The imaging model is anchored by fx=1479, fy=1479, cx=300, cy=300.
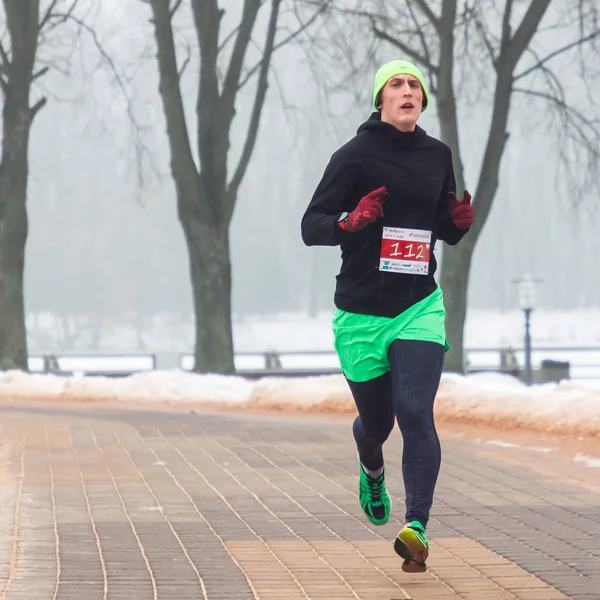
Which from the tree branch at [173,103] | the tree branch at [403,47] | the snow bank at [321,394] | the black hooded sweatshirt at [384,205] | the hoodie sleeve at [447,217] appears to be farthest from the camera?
the tree branch at [173,103]

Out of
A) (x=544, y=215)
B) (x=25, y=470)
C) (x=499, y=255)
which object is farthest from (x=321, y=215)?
(x=544, y=215)

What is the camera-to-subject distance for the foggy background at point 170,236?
246 ft

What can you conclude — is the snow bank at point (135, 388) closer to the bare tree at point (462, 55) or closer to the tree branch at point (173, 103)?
the tree branch at point (173, 103)

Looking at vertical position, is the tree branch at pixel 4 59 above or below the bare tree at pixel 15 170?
above

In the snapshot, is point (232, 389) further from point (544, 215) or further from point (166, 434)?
point (544, 215)

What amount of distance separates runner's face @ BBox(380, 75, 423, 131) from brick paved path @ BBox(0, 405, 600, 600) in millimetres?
1784

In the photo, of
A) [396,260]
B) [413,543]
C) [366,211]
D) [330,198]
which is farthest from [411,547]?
[330,198]

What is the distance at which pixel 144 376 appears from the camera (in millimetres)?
18828

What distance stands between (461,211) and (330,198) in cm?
53

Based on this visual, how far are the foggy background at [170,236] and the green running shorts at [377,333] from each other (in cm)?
6294

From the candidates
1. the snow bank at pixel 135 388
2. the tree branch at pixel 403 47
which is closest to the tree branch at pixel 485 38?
the tree branch at pixel 403 47

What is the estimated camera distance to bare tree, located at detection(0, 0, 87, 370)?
23141mm

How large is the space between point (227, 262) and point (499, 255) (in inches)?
2709

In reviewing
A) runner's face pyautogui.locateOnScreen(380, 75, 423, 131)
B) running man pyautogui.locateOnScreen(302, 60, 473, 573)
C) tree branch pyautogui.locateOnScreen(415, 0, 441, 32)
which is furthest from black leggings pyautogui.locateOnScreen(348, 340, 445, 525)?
tree branch pyautogui.locateOnScreen(415, 0, 441, 32)
